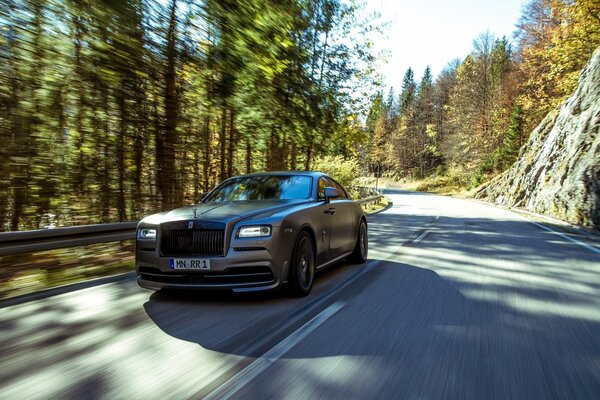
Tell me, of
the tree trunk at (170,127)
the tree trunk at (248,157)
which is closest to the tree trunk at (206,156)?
the tree trunk at (170,127)

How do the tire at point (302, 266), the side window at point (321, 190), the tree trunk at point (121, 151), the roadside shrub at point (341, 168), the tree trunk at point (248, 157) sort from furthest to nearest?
the roadside shrub at point (341, 168)
the tree trunk at point (248, 157)
the tree trunk at point (121, 151)
the side window at point (321, 190)
the tire at point (302, 266)

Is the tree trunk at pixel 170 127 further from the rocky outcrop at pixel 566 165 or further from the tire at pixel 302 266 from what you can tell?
the rocky outcrop at pixel 566 165

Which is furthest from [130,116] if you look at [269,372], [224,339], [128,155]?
[269,372]

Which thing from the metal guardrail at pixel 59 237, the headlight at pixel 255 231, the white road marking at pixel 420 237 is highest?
the headlight at pixel 255 231

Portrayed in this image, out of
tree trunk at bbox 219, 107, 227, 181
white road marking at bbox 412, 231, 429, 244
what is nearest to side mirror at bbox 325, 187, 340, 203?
white road marking at bbox 412, 231, 429, 244

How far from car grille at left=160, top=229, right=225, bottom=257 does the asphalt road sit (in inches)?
22.2

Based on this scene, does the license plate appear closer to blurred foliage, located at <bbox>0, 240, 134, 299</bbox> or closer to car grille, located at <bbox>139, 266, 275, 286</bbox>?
car grille, located at <bbox>139, 266, 275, 286</bbox>

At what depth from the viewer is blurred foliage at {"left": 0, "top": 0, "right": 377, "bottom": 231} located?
24.8 ft

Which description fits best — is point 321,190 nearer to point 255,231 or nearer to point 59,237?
point 255,231

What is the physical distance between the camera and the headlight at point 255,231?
4.99 metres

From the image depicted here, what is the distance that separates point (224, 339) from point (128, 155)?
6.76 m

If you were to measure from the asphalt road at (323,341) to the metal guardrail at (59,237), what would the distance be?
96 centimetres

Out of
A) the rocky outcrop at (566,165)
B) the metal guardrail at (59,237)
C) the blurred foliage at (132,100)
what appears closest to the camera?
the metal guardrail at (59,237)

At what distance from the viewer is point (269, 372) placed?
10.6ft
